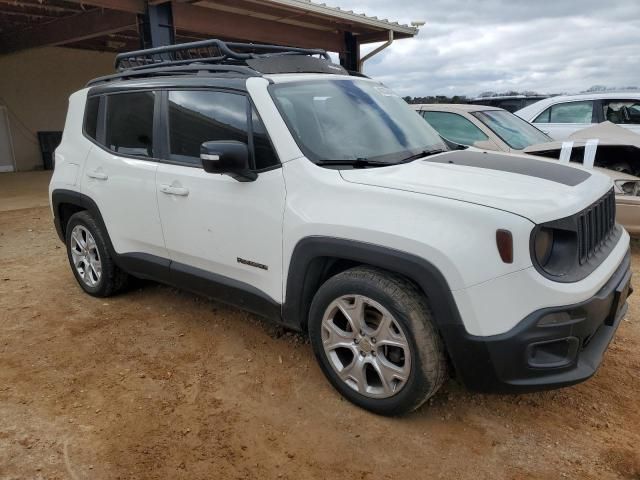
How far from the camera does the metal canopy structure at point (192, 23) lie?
868 cm

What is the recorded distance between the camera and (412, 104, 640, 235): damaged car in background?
552 centimetres

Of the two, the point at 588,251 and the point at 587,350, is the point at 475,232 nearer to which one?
the point at 588,251

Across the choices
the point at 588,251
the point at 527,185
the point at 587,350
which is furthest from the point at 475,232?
the point at 587,350

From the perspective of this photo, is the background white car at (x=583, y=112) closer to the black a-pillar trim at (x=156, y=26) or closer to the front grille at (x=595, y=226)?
the front grille at (x=595, y=226)

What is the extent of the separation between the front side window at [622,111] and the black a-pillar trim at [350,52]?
593cm

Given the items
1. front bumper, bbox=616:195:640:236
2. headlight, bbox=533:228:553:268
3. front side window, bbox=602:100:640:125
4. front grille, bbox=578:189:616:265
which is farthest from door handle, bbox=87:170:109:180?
front side window, bbox=602:100:640:125

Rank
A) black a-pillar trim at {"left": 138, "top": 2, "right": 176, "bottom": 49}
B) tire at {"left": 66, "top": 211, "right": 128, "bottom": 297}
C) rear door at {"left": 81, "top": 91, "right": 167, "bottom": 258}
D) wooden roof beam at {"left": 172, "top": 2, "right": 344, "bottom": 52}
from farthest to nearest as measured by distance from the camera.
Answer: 1. wooden roof beam at {"left": 172, "top": 2, "right": 344, "bottom": 52}
2. black a-pillar trim at {"left": 138, "top": 2, "right": 176, "bottom": 49}
3. tire at {"left": 66, "top": 211, "right": 128, "bottom": 297}
4. rear door at {"left": 81, "top": 91, "right": 167, "bottom": 258}

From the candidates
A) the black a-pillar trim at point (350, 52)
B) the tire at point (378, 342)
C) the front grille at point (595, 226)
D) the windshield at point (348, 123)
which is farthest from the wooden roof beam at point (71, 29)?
the front grille at point (595, 226)

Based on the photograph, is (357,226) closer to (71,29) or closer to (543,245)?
(543,245)

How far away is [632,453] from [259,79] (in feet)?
9.47

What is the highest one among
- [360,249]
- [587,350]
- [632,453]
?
[360,249]

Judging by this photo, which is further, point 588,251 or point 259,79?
point 259,79

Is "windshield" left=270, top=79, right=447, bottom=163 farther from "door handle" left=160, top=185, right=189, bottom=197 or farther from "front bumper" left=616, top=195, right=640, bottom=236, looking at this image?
"front bumper" left=616, top=195, right=640, bottom=236

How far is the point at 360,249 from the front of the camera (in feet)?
8.62
